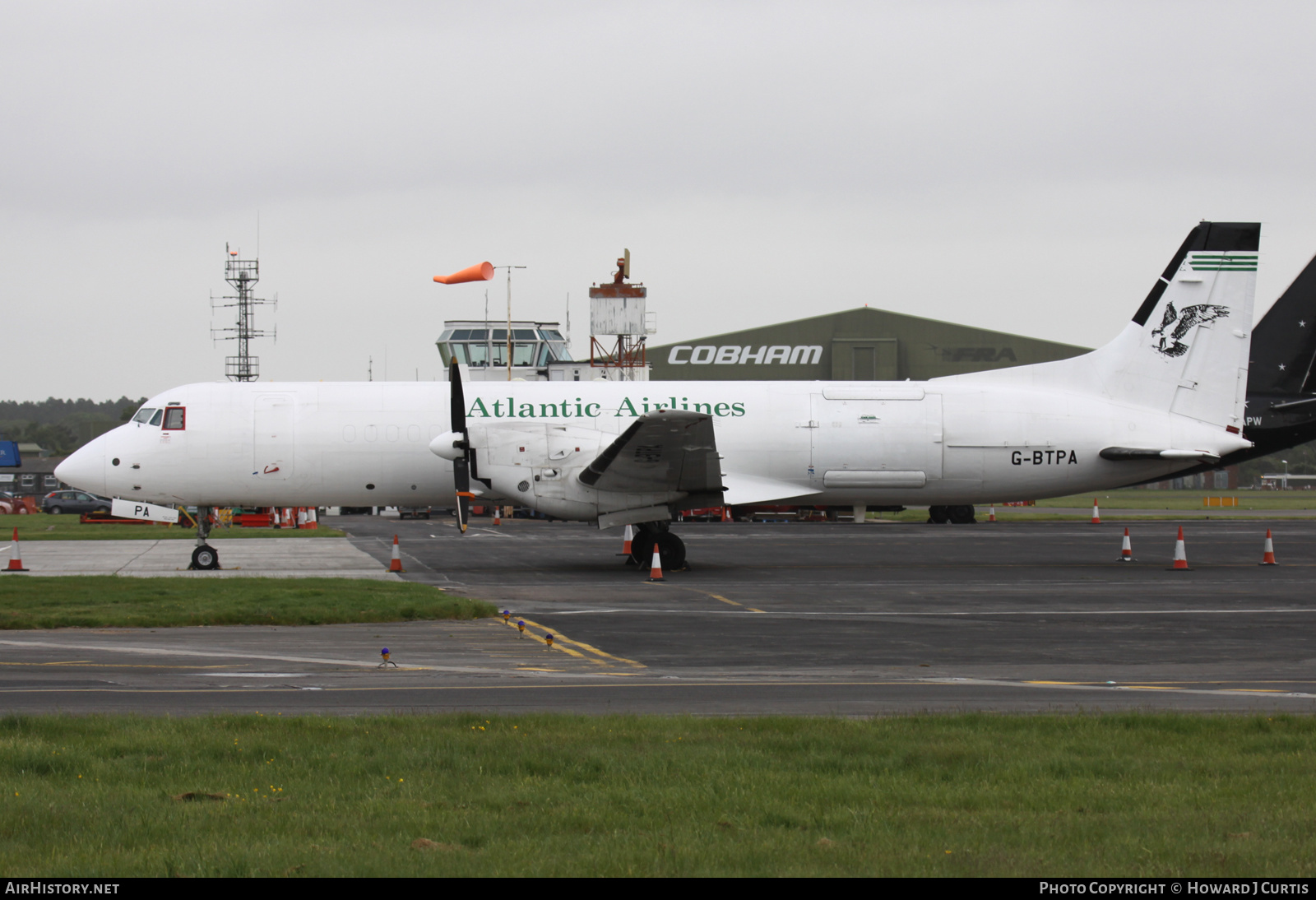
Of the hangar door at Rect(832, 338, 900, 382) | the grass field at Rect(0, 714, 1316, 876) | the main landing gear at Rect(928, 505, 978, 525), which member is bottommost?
the grass field at Rect(0, 714, 1316, 876)

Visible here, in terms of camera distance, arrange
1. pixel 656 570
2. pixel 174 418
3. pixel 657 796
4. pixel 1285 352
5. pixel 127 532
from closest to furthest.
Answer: pixel 657 796
pixel 656 570
pixel 174 418
pixel 1285 352
pixel 127 532

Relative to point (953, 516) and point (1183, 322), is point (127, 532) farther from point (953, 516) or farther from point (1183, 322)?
point (1183, 322)

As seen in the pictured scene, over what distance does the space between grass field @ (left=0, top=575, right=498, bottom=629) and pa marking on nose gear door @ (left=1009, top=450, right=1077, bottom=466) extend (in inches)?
539

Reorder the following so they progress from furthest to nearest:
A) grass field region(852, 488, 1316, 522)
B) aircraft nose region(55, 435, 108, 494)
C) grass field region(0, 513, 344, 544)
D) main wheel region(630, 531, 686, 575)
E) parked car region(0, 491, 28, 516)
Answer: parked car region(0, 491, 28, 516) → grass field region(852, 488, 1316, 522) → grass field region(0, 513, 344, 544) → aircraft nose region(55, 435, 108, 494) → main wheel region(630, 531, 686, 575)

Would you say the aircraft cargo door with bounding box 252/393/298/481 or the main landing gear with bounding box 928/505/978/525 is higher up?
the aircraft cargo door with bounding box 252/393/298/481

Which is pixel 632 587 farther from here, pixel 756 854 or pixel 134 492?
pixel 756 854

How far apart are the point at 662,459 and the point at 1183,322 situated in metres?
13.2

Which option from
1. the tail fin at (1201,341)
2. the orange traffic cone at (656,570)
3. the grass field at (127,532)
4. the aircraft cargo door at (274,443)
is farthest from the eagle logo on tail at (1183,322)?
the grass field at (127,532)

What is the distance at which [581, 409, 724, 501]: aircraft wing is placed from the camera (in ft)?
70.4

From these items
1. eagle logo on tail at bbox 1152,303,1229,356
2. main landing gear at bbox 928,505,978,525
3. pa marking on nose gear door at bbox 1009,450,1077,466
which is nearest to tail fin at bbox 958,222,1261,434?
eagle logo on tail at bbox 1152,303,1229,356

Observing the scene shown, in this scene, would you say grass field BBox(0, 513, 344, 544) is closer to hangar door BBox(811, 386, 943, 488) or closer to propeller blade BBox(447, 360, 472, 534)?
propeller blade BBox(447, 360, 472, 534)

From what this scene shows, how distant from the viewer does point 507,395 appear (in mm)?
25094

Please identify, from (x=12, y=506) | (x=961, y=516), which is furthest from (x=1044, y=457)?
(x=12, y=506)

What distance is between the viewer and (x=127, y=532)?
40.7m
